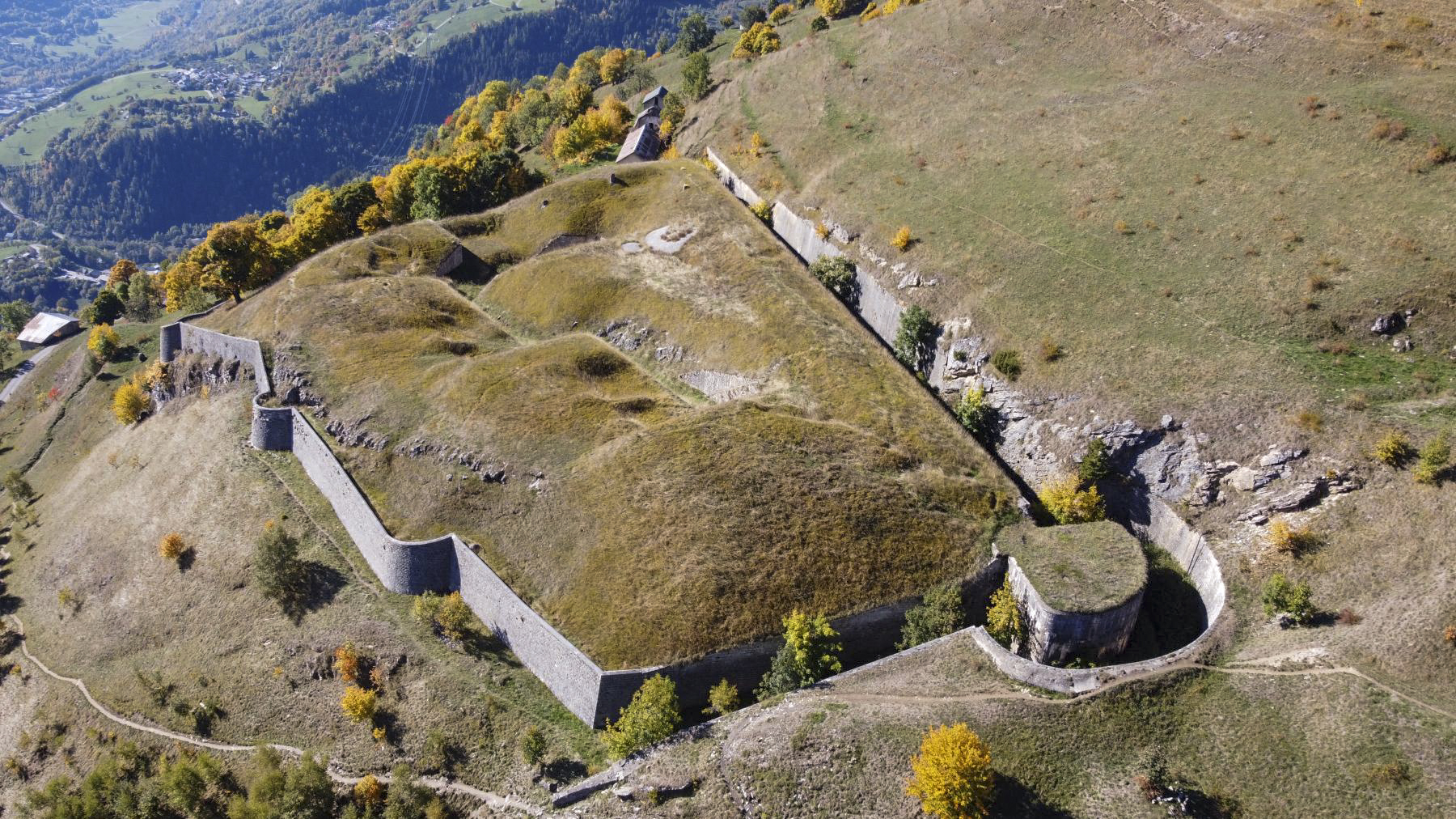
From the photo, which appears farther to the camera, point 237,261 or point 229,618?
point 237,261

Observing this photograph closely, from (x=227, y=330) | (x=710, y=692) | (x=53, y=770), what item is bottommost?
(x=53, y=770)

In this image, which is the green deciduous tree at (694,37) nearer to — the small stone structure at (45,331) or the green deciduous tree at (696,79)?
the green deciduous tree at (696,79)

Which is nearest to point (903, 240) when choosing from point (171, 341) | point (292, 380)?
point (292, 380)

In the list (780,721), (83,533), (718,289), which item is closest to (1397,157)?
(718,289)

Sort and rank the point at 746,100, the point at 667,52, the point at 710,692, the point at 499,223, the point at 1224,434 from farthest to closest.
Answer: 1. the point at 667,52
2. the point at 746,100
3. the point at 499,223
4. the point at 1224,434
5. the point at 710,692

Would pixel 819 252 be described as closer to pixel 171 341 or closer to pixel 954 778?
pixel 954 778

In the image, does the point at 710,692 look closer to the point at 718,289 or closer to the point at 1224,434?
the point at 1224,434

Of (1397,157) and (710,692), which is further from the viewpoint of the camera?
(1397,157)
